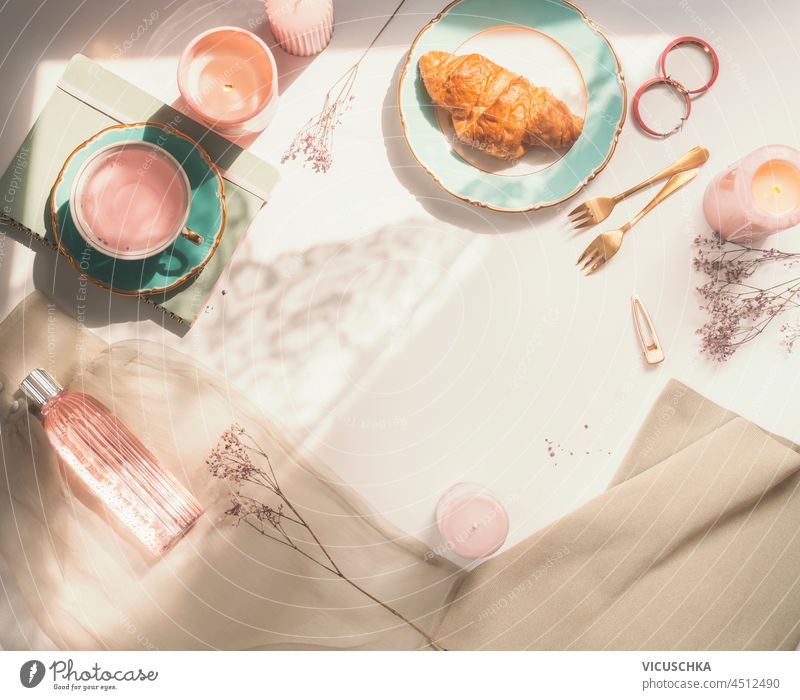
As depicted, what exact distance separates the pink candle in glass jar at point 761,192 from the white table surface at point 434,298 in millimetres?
51

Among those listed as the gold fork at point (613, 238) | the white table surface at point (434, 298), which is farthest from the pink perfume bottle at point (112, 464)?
the gold fork at point (613, 238)

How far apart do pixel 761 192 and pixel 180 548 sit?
937 mm

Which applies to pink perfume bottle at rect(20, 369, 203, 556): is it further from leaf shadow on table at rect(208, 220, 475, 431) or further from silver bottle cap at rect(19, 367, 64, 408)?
leaf shadow on table at rect(208, 220, 475, 431)

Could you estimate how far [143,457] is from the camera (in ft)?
2.61

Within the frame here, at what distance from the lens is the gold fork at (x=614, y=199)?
2.73 ft

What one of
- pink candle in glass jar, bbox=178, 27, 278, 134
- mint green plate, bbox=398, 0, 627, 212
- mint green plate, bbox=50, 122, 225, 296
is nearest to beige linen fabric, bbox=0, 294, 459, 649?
mint green plate, bbox=50, 122, 225, 296

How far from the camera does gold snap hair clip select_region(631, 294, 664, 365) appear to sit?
0.84 m

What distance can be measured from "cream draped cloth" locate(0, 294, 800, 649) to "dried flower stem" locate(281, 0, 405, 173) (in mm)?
340

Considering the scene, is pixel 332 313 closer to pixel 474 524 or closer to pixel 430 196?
pixel 430 196

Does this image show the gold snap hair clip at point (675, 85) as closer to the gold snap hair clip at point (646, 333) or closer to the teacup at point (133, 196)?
the gold snap hair clip at point (646, 333)

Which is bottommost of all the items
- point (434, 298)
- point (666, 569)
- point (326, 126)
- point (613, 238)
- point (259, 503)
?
point (259, 503)

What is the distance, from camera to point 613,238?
83 cm

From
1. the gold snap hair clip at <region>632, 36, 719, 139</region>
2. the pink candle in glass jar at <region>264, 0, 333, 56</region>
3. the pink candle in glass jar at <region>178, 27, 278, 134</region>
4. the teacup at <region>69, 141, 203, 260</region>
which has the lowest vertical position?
the teacup at <region>69, 141, 203, 260</region>

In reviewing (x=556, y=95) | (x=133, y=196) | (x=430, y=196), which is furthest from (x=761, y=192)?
(x=133, y=196)
